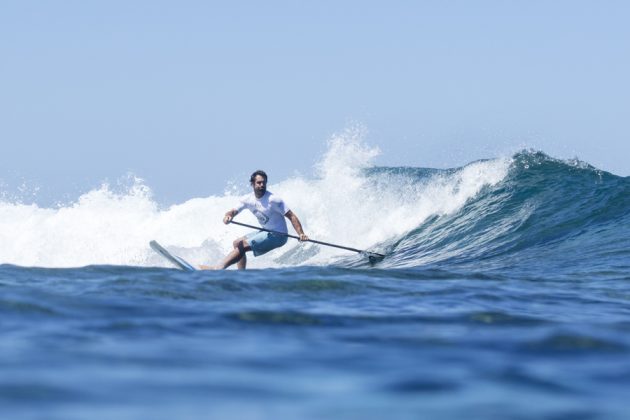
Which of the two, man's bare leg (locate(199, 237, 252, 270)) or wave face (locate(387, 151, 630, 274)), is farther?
man's bare leg (locate(199, 237, 252, 270))

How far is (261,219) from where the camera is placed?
13609 millimetres

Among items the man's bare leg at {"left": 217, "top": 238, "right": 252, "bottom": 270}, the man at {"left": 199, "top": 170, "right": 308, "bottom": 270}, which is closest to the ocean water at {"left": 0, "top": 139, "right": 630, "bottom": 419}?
the man at {"left": 199, "top": 170, "right": 308, "bottom": 270}

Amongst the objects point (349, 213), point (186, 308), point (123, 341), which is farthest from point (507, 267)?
point (349, 213)

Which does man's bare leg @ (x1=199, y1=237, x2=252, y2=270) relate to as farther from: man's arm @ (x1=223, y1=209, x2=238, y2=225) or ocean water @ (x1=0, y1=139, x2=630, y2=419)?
ocean water @ (x1=0, y1=139, x2=630, y2=419)

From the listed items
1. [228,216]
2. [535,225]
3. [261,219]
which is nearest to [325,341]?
[228,216]

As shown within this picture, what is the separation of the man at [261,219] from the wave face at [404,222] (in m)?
2.21

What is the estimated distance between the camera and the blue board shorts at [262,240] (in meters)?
13.4

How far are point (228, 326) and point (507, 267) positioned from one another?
276 inches

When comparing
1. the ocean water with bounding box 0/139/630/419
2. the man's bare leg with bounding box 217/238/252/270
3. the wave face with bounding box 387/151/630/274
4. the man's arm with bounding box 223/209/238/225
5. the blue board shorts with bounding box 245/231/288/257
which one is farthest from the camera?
the blue board shorts with bounding box 245/231/288/257

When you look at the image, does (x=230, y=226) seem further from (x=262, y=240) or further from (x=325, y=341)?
(x=325, y=341)

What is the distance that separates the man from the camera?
13219 millimetres

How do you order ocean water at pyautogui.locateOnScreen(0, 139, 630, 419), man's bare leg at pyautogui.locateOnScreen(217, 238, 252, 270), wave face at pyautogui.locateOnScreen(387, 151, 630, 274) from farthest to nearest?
man's bare leg at pyautogui.locateOnScreen(217, 238, 252, 270) → wave face at pyautogui.locateOnScreen(387, 151, 630, 274) → ocean water at pyautogui.locateOnScreen(0, 139, 630, 419)

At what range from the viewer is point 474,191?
18.5 metres

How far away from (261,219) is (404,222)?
5.79 metres
